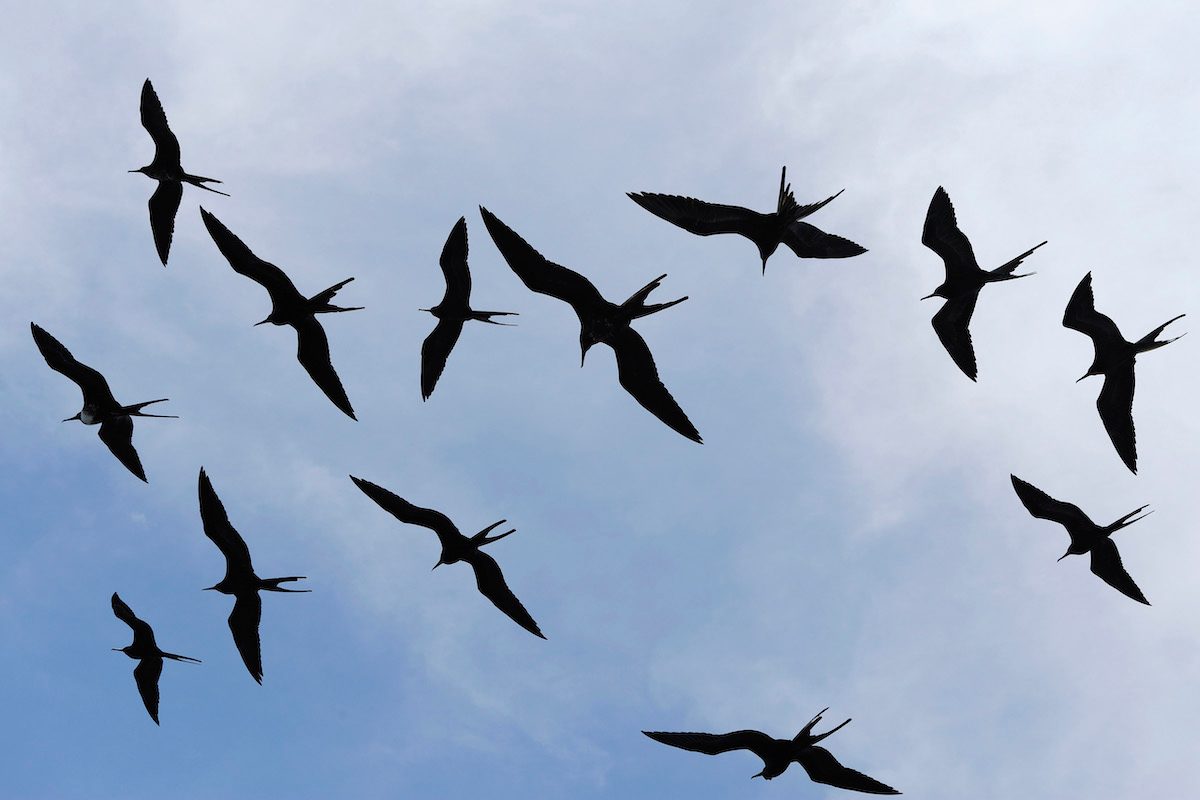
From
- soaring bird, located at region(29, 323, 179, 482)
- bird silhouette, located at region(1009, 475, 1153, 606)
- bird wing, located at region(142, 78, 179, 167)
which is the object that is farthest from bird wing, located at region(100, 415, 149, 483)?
bird silhouette, located at region(1009, 475, 1153, 606)

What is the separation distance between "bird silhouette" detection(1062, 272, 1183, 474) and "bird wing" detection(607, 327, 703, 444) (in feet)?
24.1

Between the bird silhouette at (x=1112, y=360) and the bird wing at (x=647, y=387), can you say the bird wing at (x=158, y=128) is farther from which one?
the bird silhouette at (x=1112, y=360)

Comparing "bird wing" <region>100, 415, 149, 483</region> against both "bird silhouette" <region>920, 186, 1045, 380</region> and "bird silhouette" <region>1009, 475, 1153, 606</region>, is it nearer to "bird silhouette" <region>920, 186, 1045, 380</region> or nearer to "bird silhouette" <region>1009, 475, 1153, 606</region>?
"bird silhouette" <region>920, 186, 1045, 380</region>

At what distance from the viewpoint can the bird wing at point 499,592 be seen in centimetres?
2070

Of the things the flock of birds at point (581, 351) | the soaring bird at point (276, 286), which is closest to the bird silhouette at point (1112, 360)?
the flock of birds at point (581, 351)

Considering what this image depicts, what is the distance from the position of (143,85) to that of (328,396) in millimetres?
7264

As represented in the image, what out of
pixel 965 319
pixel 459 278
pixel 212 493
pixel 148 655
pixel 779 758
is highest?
pixel 965 319

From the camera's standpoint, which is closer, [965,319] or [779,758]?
[779,758]

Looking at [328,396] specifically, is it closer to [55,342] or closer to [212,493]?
[212,493]

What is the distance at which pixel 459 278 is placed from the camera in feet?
68.5

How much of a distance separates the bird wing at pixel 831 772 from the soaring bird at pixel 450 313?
9.10m

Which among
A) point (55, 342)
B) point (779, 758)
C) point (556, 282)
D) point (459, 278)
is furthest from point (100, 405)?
point (779, 758)

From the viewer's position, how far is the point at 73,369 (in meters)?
22.0

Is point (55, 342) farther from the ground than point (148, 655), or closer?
farther from the ground
